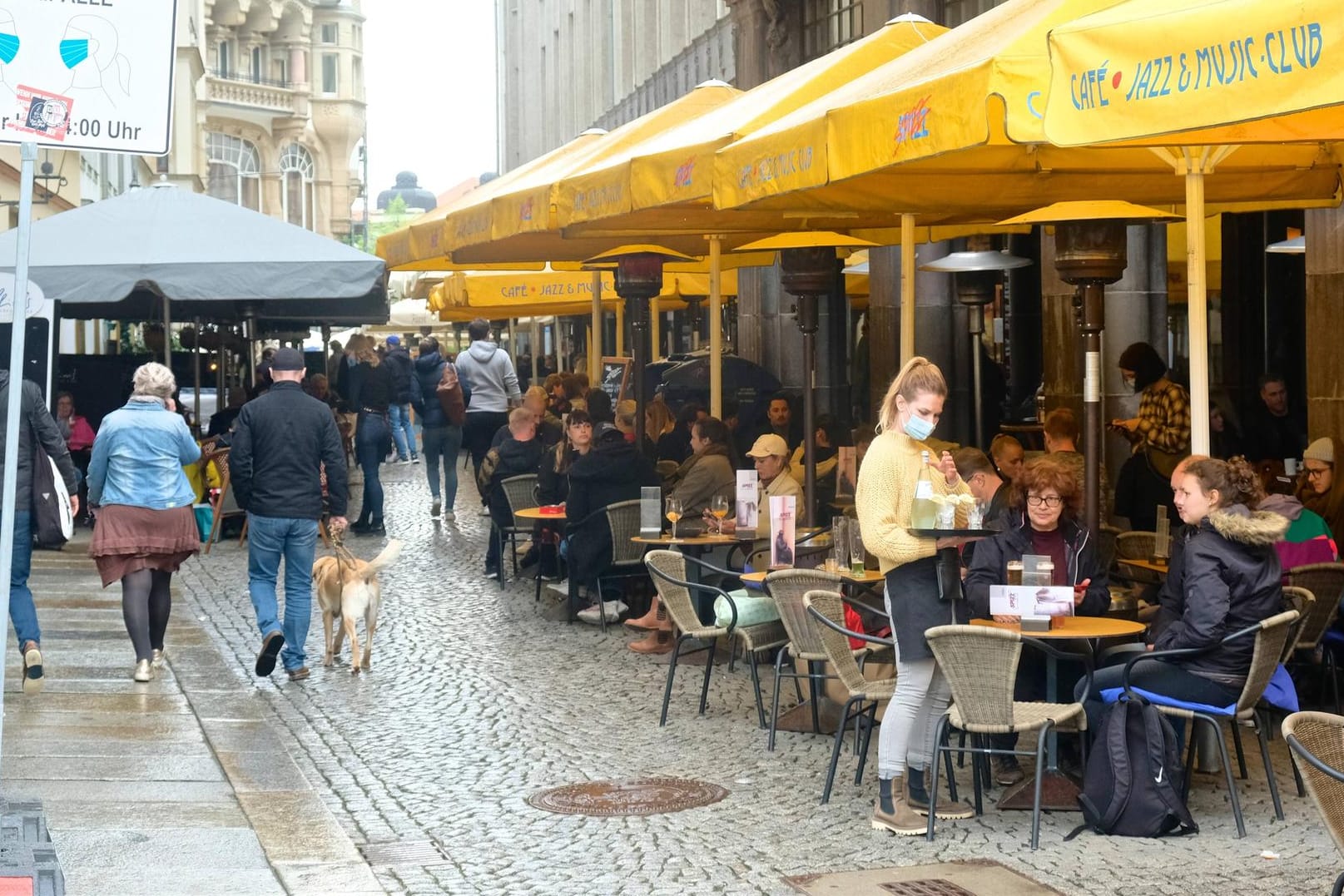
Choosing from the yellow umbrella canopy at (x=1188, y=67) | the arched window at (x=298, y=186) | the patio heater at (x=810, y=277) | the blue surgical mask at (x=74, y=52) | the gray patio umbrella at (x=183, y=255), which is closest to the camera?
the yellow umbrella canopy at (x=1188, y=67)

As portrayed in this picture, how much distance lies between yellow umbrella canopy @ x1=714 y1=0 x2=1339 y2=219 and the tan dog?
319 cm

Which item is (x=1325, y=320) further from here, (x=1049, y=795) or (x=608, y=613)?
(x=1049, y=795)

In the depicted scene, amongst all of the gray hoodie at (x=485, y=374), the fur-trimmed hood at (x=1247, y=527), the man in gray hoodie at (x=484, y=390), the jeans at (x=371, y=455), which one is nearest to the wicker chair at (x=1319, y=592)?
the fur-trimmed hood at (x=1247, y=527)

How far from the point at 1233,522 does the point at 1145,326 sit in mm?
9770

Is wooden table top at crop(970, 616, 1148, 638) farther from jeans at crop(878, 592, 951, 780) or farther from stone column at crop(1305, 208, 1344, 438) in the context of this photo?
stone column at crop(1305, 208, 1344, 438)

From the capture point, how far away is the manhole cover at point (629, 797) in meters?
7.78

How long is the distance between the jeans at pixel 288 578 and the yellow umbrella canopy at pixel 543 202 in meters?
2.85

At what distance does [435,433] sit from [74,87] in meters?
15.4

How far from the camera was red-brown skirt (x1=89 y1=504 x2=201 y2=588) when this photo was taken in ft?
34.1

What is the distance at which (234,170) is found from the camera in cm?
8494

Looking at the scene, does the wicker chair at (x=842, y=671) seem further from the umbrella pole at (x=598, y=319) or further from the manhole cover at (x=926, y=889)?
the umbrella pole at (x=598, y=319)

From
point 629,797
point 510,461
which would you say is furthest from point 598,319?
point 629,797

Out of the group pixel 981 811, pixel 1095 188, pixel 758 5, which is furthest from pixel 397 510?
pixel 981 811

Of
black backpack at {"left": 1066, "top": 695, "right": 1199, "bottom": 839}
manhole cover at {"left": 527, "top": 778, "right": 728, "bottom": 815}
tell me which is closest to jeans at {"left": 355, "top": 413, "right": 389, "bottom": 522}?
manhole cover at {"left": 527, "top": 778, "right": 728, "bottom": 815}
